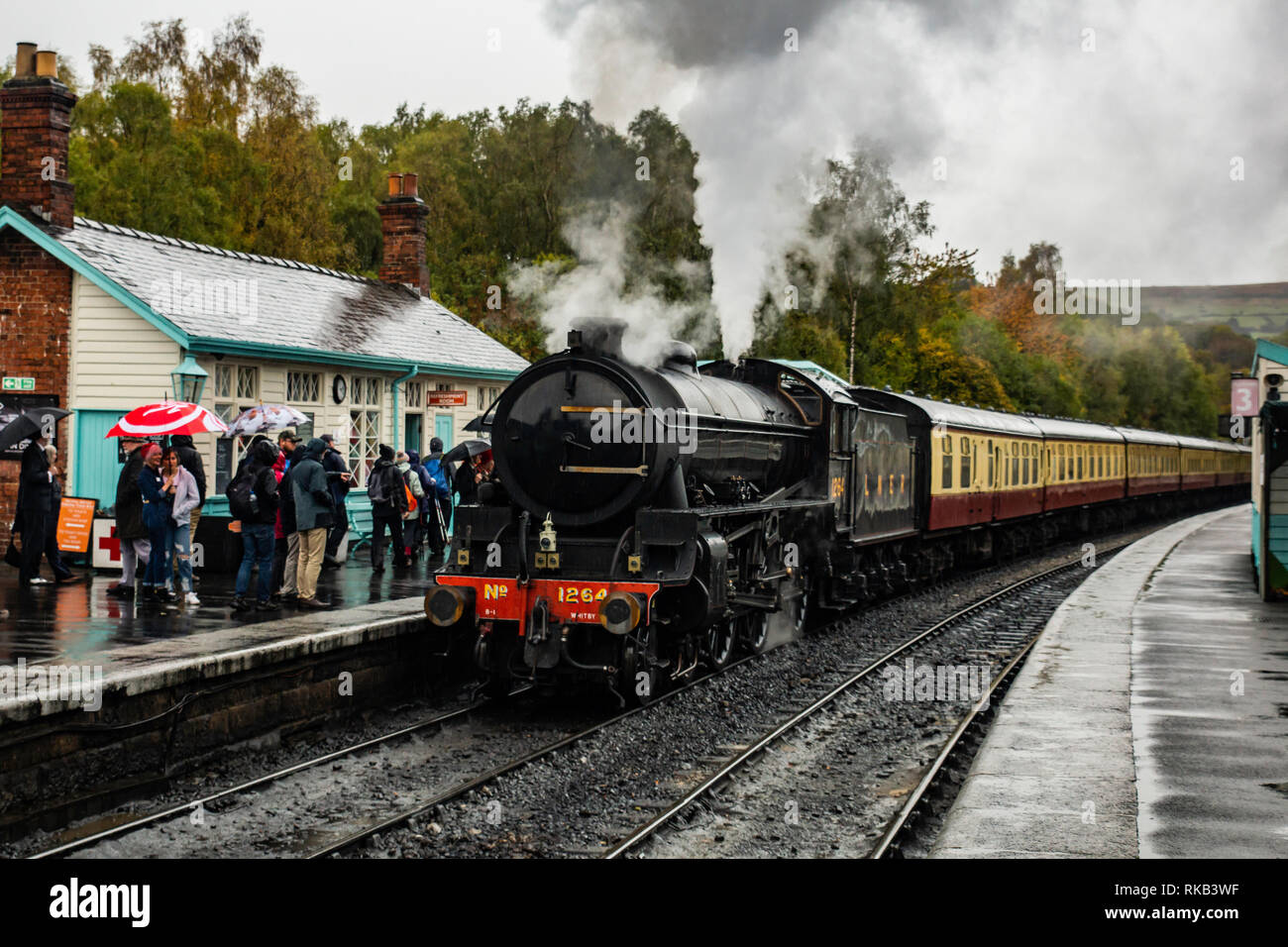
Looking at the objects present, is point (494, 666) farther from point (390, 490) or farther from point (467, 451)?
point (390, 490)

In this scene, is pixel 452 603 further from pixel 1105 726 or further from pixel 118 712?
pixel 1105 726

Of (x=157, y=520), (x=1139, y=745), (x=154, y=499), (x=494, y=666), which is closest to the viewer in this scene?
(x=1139, y=745)

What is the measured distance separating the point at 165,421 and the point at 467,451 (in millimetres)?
3792

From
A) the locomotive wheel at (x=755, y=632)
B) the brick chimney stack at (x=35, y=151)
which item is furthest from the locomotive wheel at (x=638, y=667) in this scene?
the brick chimney stack at (x=35, y=151)

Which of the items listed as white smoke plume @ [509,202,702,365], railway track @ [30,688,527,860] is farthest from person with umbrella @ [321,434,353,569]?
railway track @ [30,688,527,860]

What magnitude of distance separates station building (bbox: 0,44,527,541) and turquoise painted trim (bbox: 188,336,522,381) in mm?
26

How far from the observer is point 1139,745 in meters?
8.65

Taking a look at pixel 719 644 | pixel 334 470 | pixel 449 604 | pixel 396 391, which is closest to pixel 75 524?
pixel 334 470

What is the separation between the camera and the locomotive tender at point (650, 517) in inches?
387

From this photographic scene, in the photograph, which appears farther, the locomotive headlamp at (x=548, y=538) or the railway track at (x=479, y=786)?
the locomotive headlamp at (x=548, y=538)

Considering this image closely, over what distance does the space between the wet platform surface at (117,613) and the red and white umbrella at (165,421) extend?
169 centimetres

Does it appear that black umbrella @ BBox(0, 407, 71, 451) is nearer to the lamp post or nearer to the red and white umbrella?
the red and white umbrella

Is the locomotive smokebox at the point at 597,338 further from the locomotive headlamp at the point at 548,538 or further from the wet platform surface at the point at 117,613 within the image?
the wet platform surface at the point at 117,613
